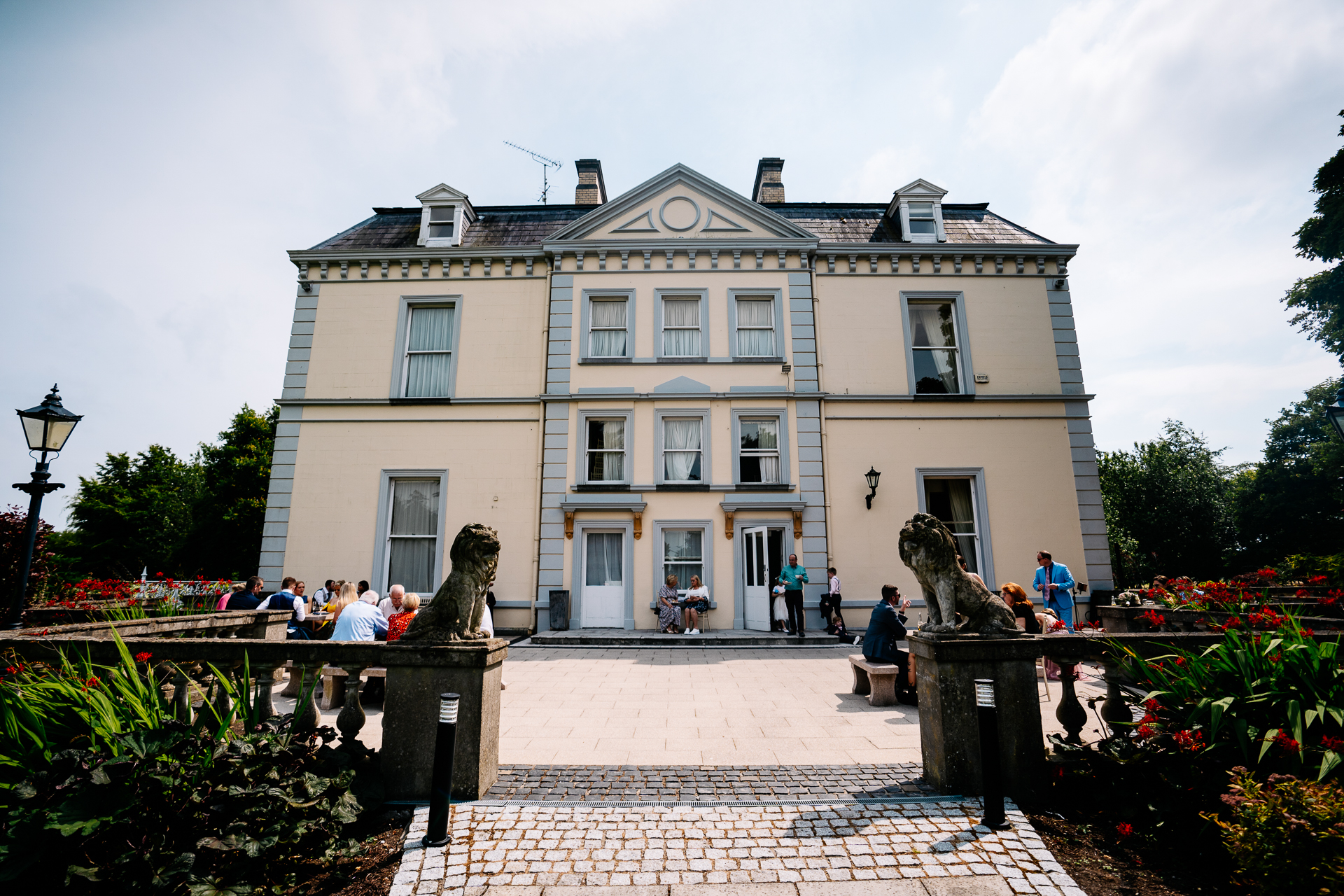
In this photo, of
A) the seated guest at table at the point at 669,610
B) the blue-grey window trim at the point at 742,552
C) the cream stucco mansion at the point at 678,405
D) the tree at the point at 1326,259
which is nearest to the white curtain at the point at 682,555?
the cream stucco mansion at the point at 678,405

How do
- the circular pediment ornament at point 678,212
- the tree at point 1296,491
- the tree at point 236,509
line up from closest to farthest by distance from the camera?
the circular pediment ornament at point 678,212 < the tree at point 1296,491 < the tree at point 236,509

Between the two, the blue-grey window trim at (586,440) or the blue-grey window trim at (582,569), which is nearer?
the blue-grey window trim at (582,569)

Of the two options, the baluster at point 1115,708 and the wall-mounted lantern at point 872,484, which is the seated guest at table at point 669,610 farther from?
the baluster at point 1115,708

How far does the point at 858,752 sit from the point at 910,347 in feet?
41.3

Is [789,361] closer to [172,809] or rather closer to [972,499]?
[972,499]

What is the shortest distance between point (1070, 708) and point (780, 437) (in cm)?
1068

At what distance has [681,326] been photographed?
15836mm

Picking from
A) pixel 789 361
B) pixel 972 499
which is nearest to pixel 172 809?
pixel 789 361

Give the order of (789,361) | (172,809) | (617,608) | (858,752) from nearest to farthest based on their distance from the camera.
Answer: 1. (172,809)
2. (858,752)
3. (617,608)
4. (789,361)

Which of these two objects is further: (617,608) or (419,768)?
(617,608)

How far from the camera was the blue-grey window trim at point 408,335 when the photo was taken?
15.6 m

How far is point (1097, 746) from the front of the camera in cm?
446

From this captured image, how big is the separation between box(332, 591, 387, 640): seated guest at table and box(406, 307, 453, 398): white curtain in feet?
29.6

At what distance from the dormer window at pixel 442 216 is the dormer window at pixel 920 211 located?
1239cm
